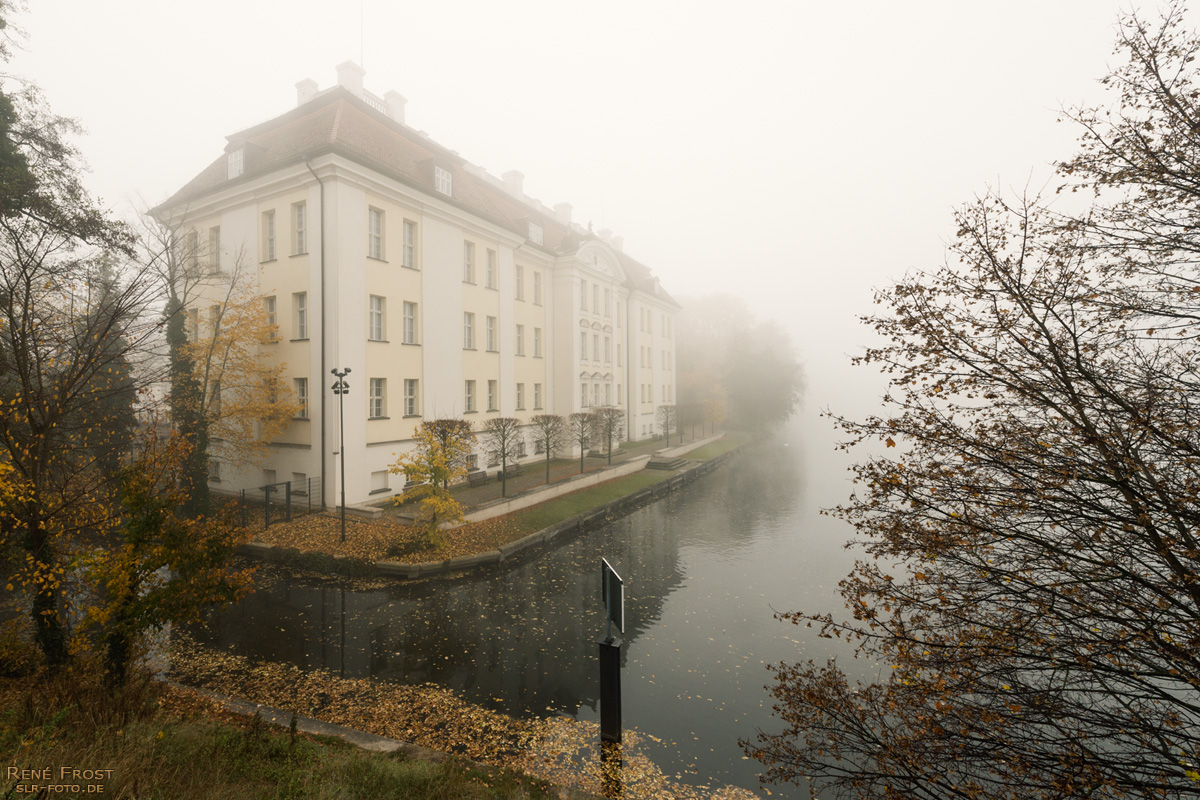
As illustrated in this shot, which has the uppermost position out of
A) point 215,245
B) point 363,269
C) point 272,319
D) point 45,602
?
point 215,245

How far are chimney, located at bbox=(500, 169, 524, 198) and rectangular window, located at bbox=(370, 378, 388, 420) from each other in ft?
68.2

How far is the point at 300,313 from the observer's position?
18031mm

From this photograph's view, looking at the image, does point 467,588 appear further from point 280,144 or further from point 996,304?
point 280,144

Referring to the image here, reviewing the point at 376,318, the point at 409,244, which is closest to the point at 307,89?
the point at 409,244

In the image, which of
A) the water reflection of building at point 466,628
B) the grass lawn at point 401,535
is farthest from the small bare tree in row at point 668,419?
the water reflection of building at point 466,628

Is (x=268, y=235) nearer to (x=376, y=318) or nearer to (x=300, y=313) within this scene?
(x=300, y=313)

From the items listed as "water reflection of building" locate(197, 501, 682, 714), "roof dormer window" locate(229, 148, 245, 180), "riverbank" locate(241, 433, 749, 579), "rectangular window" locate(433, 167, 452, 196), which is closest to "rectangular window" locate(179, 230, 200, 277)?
"roof dormer window" locate(229, 148, 245, 180)

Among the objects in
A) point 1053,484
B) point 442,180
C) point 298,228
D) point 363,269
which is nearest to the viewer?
point 1053,484

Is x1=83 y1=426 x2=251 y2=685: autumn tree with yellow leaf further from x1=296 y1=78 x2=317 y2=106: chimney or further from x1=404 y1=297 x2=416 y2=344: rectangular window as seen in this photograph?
x1=296 y1=78 x2=317 y2=106: chimney

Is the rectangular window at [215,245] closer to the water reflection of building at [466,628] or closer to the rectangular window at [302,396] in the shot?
the rectangular window at [302,396]

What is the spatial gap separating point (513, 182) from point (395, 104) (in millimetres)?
10160

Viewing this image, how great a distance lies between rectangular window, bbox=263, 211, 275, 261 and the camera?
18562mm

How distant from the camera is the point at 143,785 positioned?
3.65 meters

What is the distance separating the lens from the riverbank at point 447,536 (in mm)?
12609
